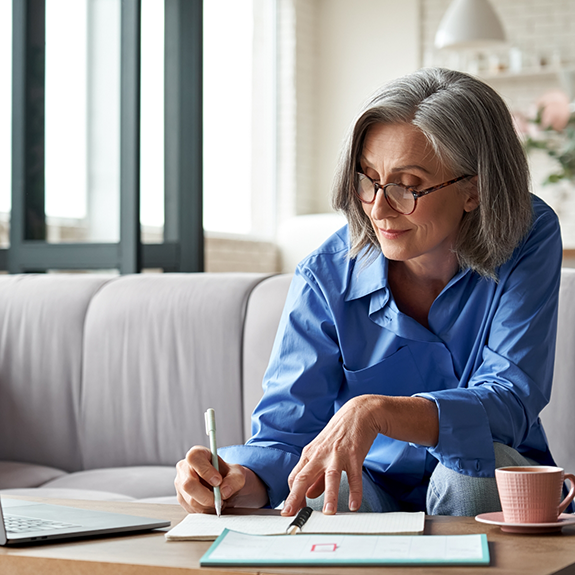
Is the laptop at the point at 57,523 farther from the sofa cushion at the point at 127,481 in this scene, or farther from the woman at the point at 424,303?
the sofa cushion at the point at 127,481

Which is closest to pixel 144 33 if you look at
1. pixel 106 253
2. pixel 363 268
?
pixel 106 253

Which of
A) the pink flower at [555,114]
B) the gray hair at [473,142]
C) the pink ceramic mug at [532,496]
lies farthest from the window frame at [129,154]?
the pink flower at [555,114]

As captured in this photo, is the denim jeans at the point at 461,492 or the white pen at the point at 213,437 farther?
the denim jeans at the point at 461,492

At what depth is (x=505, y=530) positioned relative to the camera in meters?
0.95

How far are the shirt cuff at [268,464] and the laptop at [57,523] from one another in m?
0.22

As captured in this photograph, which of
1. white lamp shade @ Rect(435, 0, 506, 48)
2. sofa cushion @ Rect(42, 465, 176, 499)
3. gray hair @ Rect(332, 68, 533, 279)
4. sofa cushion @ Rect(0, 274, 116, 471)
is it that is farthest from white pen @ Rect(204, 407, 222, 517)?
white lamp shade @ Rect(435, 0, 506, 48)

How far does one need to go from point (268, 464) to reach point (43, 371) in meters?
1.35

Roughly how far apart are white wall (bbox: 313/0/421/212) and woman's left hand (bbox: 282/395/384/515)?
529 centimetres

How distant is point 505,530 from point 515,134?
67 cm

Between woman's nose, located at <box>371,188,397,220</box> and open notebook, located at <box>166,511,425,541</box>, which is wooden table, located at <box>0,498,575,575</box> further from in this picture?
woman's nose, located at <box>371,188,397,220</box>

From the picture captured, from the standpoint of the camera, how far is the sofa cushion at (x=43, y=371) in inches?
93.7

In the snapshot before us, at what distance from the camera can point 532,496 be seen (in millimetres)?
949

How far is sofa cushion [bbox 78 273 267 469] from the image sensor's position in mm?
2227

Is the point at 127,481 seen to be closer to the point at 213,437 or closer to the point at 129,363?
the point at 129,363
